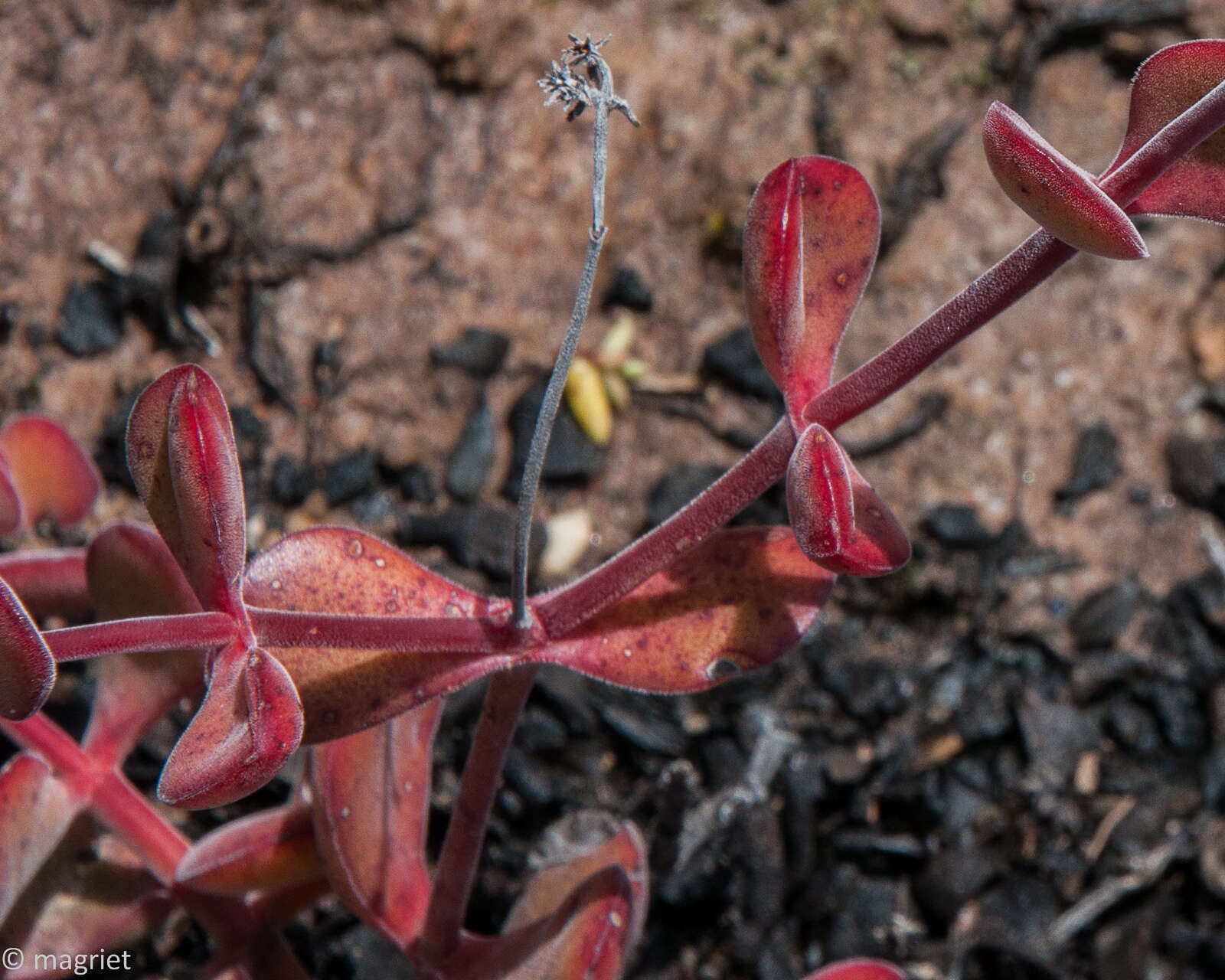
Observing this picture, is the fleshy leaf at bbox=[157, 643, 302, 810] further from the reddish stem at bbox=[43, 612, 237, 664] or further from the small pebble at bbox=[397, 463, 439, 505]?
the small pebble at bbox=[397, 463, 439, 505]

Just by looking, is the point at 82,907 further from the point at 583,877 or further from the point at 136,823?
the point at 583,877

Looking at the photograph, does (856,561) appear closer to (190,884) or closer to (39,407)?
(190,884)

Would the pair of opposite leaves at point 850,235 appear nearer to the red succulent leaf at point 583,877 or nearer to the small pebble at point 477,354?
the red succulent leaf at point 583,877

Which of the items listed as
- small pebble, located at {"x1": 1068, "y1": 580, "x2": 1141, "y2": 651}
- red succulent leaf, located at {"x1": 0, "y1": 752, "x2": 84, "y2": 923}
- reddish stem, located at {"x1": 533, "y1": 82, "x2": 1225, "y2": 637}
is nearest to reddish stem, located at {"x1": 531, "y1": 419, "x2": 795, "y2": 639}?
reddish stem, located at {"x1": 533, "y1": 82, "x2": 1225, "y2": 637}

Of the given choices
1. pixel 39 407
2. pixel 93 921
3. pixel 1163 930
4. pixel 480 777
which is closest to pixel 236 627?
pixel 480 777

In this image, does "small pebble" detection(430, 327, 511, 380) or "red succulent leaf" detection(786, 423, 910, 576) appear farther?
"small pebble" detection(430, 327, 511, 380)
